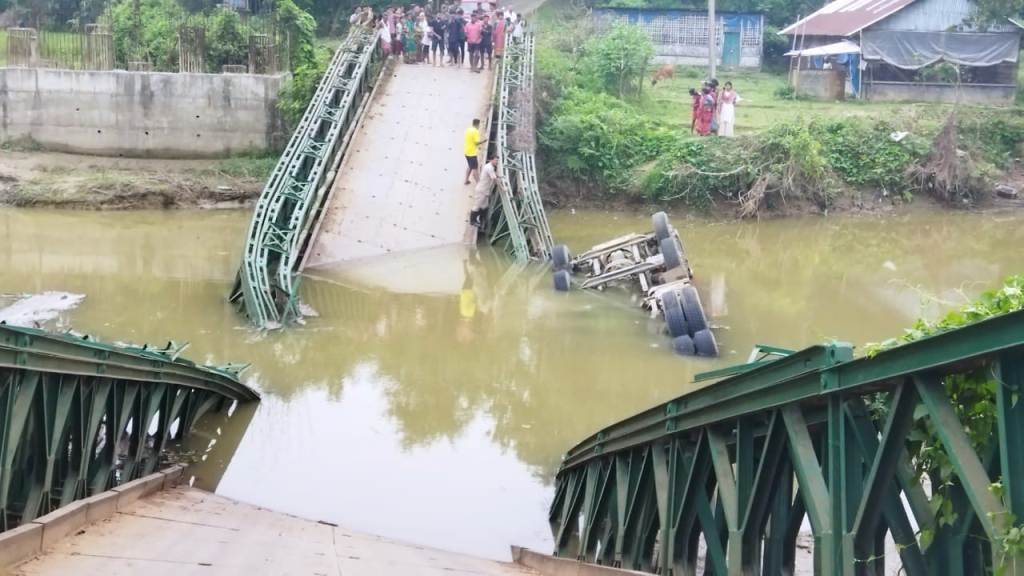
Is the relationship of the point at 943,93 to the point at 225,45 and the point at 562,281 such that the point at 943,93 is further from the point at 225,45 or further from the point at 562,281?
the point at 225,45

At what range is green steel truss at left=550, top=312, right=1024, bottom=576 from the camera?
11.7ft

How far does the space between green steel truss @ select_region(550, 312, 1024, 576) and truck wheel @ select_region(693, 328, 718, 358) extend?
8130 mm

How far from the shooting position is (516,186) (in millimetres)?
21625

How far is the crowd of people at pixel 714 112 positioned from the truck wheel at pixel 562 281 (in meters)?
9.37

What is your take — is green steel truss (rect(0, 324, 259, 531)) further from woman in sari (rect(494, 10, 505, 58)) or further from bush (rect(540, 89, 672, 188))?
woman in sari (rect(494, 10, 505, 58))

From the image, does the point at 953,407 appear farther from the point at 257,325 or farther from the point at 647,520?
the point at 257,325

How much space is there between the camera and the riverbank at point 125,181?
24.1 m

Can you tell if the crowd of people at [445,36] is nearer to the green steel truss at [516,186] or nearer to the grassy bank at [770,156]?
the grassy bank at [770,156]

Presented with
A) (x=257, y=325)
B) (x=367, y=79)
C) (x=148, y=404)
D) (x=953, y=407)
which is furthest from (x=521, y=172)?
(x=953, y=407)

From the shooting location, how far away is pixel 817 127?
26562mm

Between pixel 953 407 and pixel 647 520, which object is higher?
pixel 953 407

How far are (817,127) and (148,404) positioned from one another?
19.9m

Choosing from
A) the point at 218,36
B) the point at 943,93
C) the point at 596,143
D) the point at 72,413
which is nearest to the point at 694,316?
the point at 72,413

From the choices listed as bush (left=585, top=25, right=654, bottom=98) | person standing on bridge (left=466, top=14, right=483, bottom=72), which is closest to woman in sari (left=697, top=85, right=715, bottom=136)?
bush (left=585, top=25, right=654, bottom=98)
